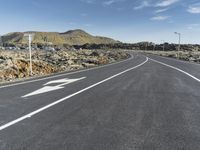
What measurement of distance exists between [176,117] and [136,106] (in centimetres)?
157

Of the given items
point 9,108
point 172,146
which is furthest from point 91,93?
point 172,146

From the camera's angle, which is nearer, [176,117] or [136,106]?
[176,117]

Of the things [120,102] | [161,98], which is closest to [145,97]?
[161,98]

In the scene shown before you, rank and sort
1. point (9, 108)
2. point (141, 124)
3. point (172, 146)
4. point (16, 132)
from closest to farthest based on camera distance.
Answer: point (172, 146) → point (16, 132) → point (141, 124) → point (9, 108)

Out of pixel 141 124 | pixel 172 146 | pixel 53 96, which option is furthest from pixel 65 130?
pixel 53 96

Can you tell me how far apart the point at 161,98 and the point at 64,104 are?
3437 millimetres

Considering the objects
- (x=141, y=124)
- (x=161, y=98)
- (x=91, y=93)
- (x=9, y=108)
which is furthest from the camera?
(x=91, y=93)

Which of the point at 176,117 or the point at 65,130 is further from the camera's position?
the point at 176,117

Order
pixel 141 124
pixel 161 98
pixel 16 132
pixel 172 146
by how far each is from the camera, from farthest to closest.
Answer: pixel 161 98
pixel 141 124
pixel 16 132
pixel 172 146

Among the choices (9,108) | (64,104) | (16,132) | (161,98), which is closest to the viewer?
(16,132)

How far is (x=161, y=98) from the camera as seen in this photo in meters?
10.2

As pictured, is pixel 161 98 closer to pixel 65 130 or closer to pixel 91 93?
pixel 91 93

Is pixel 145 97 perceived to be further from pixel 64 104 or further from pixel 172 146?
pixel 172 146

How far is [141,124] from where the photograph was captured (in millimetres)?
6684
